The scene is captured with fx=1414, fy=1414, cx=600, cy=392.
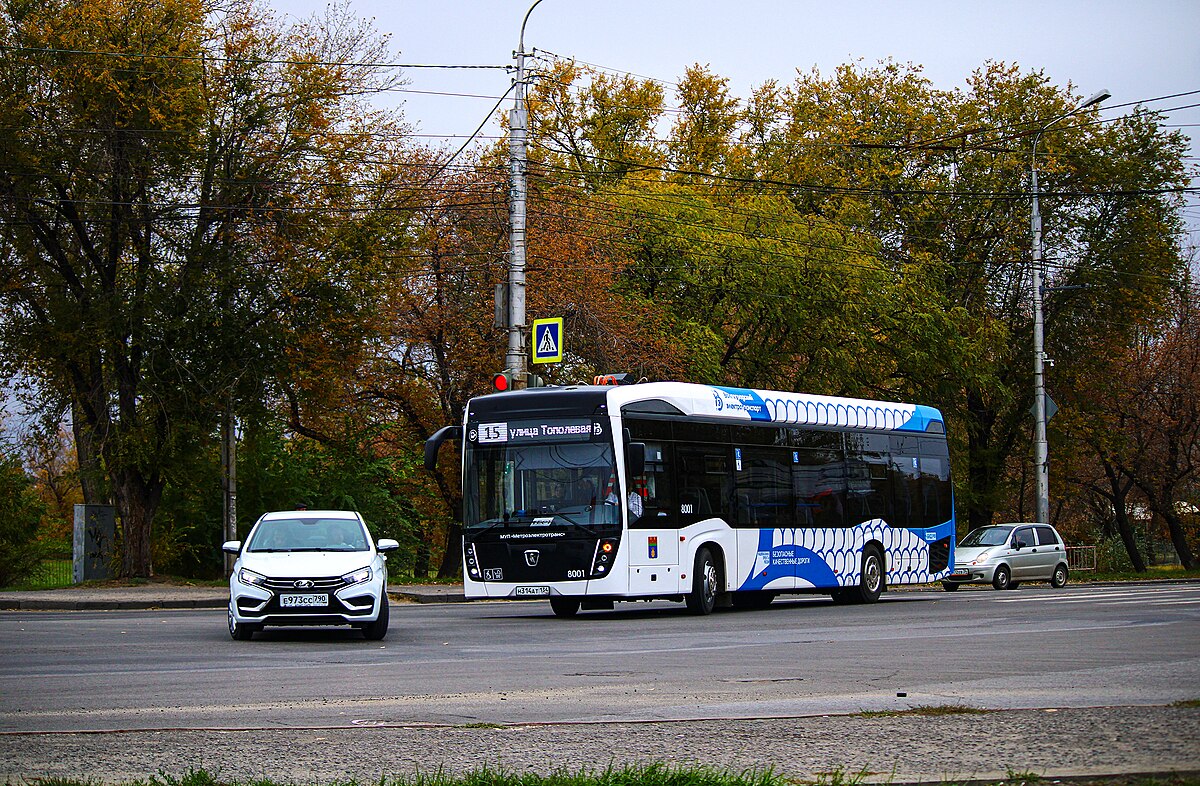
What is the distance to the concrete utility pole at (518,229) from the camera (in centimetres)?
2761

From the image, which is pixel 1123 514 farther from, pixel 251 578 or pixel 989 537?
pixel 251 578

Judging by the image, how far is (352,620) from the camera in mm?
16359

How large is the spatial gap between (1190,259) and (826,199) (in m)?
14.1

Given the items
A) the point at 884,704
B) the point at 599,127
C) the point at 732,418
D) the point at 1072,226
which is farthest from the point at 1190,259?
the point at 884,704

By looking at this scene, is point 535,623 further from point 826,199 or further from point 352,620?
point 826,199

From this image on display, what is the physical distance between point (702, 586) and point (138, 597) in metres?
11.2

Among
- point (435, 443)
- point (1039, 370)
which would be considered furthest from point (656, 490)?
point (1039, 370)

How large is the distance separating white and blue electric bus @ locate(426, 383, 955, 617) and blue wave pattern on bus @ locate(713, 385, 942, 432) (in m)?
0.04

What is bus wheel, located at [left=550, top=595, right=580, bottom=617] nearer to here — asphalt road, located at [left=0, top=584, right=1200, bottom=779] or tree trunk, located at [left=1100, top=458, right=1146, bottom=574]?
asphalt road, located at [left=0, top=584, right=1200, bottom=779]

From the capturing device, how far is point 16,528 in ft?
108

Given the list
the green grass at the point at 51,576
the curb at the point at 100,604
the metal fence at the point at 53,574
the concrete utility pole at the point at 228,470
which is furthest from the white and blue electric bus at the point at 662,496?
the metal fence at the point at 53,574

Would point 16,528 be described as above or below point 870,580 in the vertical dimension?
above

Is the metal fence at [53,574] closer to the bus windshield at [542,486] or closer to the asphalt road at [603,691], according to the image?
the asphalt road at [603,691]

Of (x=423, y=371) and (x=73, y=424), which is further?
(x=423, y=371)
